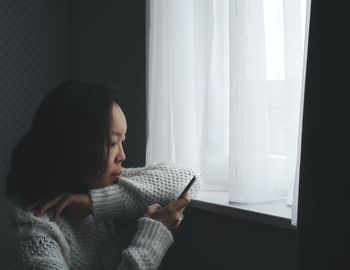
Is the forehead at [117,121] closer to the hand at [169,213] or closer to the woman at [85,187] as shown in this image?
the woman at [85,187]

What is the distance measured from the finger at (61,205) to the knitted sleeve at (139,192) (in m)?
0.06

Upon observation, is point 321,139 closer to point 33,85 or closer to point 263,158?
point 263,158

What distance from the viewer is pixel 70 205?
1.12 metres

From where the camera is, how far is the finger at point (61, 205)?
1.08m

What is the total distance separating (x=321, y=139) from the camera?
0.87 meters

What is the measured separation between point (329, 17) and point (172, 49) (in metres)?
0.65

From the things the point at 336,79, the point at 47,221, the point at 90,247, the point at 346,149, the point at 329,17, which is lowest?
the point at 90,247

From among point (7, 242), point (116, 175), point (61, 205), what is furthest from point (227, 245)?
point (7, 242)

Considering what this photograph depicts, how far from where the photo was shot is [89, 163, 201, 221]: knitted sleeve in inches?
43.8

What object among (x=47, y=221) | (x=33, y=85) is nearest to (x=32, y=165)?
(x=47, y=221)

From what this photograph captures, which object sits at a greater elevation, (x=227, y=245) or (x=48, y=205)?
(x=48, y=205)

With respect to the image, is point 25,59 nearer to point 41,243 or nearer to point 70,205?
Result: point 70,205

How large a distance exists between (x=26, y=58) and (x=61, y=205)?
103 centimetres

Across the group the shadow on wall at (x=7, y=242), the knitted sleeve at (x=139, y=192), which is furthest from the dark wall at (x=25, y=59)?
the knitted sleeve at (x=139, y=192)
